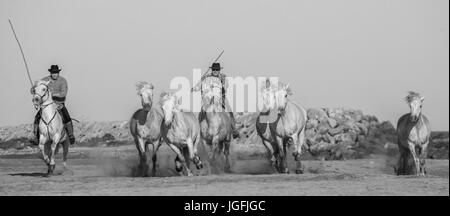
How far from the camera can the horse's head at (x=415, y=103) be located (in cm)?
2430

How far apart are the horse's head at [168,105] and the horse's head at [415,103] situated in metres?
5.45

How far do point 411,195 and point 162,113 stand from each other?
7616 mm

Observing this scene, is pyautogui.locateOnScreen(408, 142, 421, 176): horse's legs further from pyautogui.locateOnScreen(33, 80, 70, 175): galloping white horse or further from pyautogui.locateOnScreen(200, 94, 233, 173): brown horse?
pyautogui.locateOnScreen(33, 80, 70, 175): galloping white horse

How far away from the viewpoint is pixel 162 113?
25.6 metres

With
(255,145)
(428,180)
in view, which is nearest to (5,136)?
(255,145)

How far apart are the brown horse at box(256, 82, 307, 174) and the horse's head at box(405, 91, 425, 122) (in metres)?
2.76

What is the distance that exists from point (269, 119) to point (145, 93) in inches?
133

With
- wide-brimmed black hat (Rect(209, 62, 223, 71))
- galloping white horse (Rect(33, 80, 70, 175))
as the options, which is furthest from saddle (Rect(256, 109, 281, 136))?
galloping white horse (Rect(33, 80, 70, 175))

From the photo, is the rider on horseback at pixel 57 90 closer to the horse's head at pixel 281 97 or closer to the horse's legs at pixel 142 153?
the horse's legs at pixel 142 153

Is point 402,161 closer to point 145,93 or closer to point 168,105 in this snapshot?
point 168,105

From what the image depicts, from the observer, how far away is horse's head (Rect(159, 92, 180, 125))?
23703mm

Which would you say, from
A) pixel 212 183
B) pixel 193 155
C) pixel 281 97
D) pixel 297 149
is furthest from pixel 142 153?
pixel 297 149

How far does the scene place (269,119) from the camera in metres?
25.3

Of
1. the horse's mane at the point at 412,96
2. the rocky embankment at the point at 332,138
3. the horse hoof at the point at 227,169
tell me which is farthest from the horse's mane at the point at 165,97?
the rocky embankment at the point at 332,138
